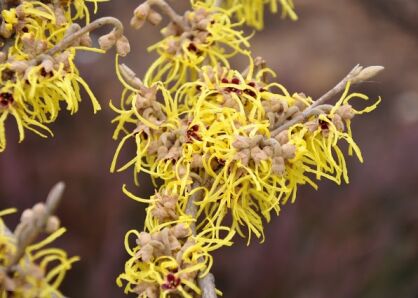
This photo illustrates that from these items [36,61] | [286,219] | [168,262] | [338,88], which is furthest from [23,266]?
[286,219]

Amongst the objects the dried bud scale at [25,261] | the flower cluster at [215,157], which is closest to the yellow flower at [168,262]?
the flower cluster at [215,157]

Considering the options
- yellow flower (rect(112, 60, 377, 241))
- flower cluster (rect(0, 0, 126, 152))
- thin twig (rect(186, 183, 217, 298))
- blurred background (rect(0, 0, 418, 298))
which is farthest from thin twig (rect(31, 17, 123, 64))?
blurred background (rect(0, 0, 418, 298))

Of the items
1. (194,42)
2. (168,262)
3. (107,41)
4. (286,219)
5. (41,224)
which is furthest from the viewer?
(286,219)

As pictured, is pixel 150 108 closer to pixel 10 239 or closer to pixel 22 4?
pixel 22 4

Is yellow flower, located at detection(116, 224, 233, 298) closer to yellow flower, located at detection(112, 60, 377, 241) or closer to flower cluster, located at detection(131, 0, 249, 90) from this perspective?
yellow flower, located at detection(112, 60, 377, 241)

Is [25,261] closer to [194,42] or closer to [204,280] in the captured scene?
[204,280]

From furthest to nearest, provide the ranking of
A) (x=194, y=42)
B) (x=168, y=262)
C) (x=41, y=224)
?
(x=194, y=42) < (x=168, y=262) < (x=41, y=224)
